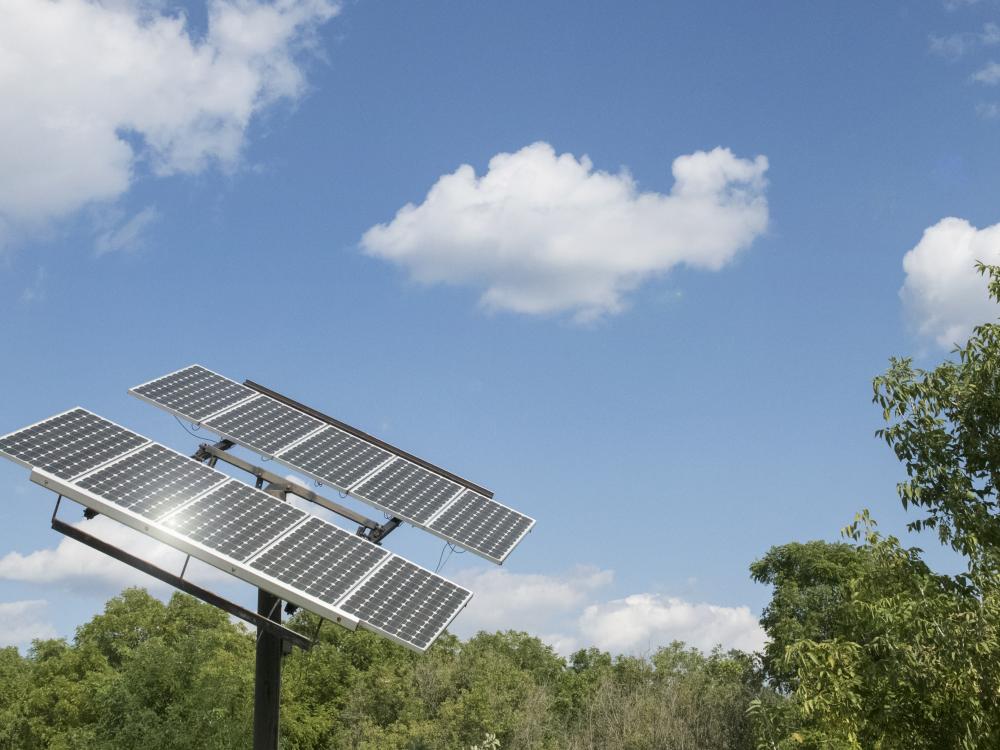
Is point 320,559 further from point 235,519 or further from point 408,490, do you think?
point 408,490

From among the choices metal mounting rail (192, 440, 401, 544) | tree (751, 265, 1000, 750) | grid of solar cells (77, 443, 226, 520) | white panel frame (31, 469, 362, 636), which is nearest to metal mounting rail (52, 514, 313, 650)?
white panel frame (31, 469, 362, 636)

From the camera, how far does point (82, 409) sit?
15031 mm

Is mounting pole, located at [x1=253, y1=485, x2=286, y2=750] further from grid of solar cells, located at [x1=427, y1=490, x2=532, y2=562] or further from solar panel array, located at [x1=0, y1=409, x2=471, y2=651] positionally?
grid of solar cells, located at [x1=427, y1=490, x2=532, y2=562]

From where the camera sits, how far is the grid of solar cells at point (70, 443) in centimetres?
1294

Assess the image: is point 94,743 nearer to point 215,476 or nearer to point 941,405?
point 215,476

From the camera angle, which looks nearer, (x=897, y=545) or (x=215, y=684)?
(x=897, y=545)

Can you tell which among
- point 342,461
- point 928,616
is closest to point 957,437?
point 928,616

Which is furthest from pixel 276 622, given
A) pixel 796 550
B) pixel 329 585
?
pixel 796 550

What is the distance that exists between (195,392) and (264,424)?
1444mm

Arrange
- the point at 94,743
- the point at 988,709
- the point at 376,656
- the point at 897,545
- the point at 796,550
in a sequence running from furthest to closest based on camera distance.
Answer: the point at 376,656 < the point at 796,550 < the point at 94,743 < the point at 897,545 < the point at 988,709

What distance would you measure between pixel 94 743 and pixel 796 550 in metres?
29.5

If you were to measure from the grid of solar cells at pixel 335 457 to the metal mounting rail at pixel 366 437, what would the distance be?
0.15 meters

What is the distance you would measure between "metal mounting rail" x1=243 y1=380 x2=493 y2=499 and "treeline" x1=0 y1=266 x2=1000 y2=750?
4443 millimetres

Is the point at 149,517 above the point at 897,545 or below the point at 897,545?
below
